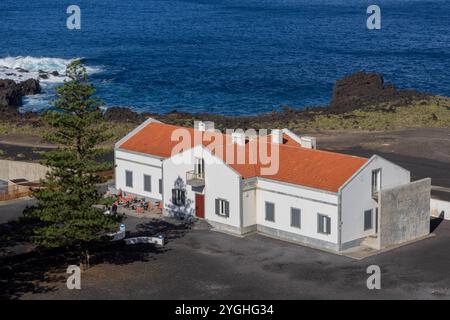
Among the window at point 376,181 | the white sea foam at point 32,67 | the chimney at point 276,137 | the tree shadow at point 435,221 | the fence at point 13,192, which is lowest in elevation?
the tree shadow at point 435,221

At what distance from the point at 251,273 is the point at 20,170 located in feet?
85.6

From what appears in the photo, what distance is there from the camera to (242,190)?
4881 centimetres

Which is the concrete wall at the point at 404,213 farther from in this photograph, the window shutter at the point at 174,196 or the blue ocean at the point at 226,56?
the blue ocean at the point at 226,56

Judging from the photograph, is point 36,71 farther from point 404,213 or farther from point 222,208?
point 404,213

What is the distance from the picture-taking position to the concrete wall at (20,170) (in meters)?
63.0

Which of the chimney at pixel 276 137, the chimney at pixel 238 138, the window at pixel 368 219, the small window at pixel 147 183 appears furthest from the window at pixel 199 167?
the window at pixel 368 219

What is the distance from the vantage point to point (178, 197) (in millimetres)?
52781

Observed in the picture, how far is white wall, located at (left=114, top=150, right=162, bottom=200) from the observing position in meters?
55.4

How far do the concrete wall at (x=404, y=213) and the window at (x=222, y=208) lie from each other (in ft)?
27.5

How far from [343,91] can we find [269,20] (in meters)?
94.3

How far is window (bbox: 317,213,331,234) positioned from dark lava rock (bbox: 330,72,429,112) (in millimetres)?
46468
